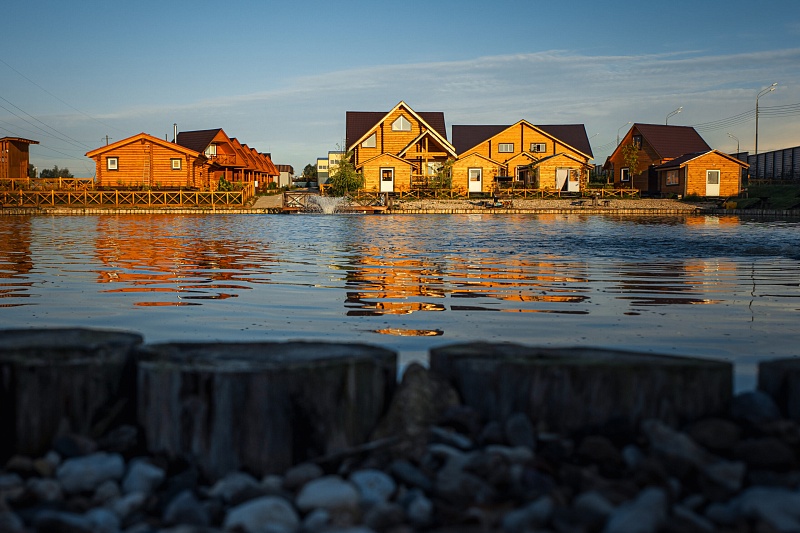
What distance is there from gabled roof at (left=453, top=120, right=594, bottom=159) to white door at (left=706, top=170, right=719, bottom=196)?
1086cm

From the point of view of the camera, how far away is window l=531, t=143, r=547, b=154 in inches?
2399

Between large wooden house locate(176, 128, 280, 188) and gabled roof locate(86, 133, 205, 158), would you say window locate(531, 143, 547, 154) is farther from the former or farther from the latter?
gabled roof locate(86, 133, 205, 158)

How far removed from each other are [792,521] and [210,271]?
10547 millimetres

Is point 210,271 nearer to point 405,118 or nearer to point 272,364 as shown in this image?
point 272,364

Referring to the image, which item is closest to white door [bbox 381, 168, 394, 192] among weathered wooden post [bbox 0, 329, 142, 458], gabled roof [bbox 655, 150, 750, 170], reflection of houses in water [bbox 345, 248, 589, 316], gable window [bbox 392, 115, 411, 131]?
gable window [bbox 392, 115, 411, 131]

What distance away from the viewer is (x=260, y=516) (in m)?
2.60

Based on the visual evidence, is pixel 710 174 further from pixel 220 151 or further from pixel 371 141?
pixel 220 151

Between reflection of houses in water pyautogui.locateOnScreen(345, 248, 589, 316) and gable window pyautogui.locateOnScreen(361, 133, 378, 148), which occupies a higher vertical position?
gable window pyautogui.locateOnScreen(361, 133, 378, 148)

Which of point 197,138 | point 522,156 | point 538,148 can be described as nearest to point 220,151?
point 197,138

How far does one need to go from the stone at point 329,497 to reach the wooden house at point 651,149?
192 ft

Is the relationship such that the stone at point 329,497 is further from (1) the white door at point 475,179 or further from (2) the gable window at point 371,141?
(2) the gable window at point 371,141

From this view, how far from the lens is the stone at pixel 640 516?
2322 mm

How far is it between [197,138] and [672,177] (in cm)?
3944

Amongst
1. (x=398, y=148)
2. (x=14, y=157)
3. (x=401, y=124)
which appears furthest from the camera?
(x=398, y=148)
